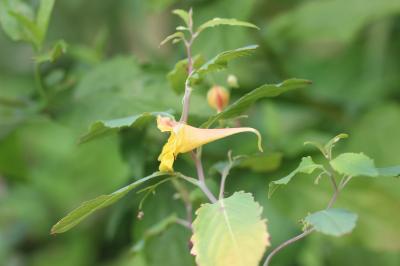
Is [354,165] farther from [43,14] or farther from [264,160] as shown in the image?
[43,14]

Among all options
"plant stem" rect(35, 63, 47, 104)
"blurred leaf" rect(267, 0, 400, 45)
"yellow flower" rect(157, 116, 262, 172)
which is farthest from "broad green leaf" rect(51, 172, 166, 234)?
"blurred leaf" rect(267, 0, 400, 45)

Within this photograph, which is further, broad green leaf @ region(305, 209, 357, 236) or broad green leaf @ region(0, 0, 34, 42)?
broad green leaf @ region(0, 0, 34, 42)

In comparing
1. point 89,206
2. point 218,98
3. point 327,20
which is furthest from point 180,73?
point 327,20

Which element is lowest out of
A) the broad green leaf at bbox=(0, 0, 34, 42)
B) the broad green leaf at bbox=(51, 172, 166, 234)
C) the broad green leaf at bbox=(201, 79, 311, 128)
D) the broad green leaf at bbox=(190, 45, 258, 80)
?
the broad green leaf at bbox=(51, 172, 166, 234)

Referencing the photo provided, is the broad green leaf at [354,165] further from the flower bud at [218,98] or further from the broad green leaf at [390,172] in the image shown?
the flower bud at [218,98]

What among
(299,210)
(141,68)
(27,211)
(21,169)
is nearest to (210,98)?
(141,68)

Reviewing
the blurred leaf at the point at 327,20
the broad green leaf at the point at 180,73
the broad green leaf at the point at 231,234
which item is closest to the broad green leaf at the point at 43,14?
the broad green leaf at the point at 180,73

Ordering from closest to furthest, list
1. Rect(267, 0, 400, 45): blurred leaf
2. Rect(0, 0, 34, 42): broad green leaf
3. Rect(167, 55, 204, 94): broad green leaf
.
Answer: Rect(167, 55, 204, 94): broad green leaf < Rect(0, 0, 34, 42): broad green leaf < Rect(267, 0, 400, 45): blurred leaf

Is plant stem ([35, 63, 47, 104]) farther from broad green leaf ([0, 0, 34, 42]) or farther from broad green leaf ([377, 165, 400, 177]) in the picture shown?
broad green leaf ([377, 165, 400, 177])
